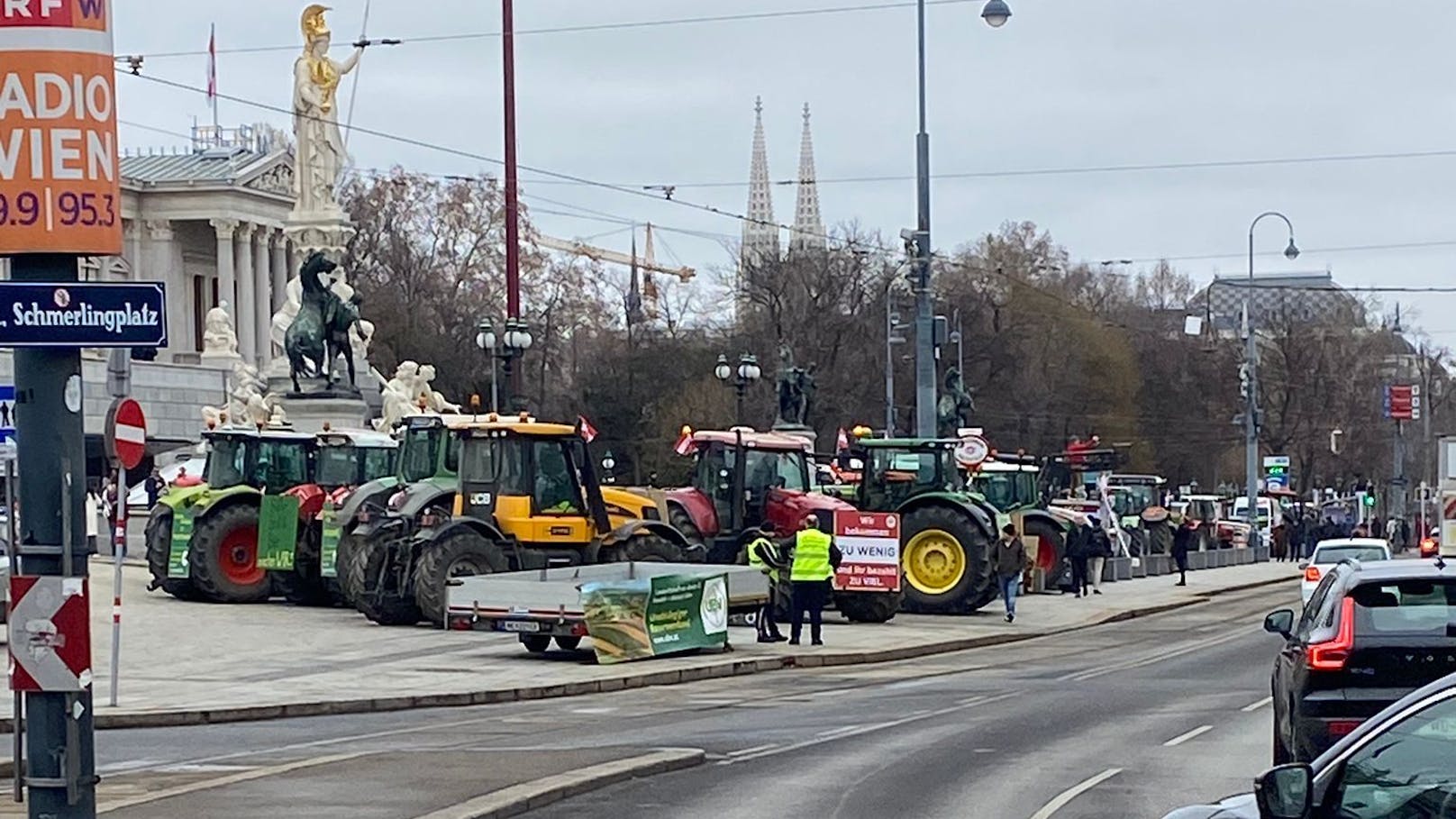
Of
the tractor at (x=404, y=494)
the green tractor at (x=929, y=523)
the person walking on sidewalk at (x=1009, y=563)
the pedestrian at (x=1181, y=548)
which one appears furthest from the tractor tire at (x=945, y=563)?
the pedestrian at (x=1181, y=548)

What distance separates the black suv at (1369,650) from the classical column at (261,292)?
9095 cm

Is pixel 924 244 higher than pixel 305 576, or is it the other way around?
pixel 924 244

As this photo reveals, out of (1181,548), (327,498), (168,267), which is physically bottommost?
(1181,548)

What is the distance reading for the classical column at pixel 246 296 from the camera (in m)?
103

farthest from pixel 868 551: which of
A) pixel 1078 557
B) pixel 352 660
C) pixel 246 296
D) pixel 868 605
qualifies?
pixel 246 296

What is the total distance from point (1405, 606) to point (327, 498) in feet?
77.6

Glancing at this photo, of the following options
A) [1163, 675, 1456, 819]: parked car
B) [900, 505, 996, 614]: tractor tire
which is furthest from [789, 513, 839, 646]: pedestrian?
[1163, 675, 1456, 819]: parked car

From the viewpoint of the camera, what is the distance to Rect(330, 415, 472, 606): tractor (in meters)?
31.2

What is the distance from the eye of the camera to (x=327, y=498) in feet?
117

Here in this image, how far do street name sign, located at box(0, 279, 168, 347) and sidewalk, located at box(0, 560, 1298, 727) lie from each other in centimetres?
1014

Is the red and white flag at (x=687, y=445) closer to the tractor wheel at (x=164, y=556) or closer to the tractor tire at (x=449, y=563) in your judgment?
the tractor tire at (x=449, y=563)

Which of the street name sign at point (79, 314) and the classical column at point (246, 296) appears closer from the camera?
the street name sign at point (79, 314)

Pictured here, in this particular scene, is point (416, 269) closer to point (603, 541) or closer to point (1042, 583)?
point (1042, 583)

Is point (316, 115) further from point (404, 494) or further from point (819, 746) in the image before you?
point (819, 746)
